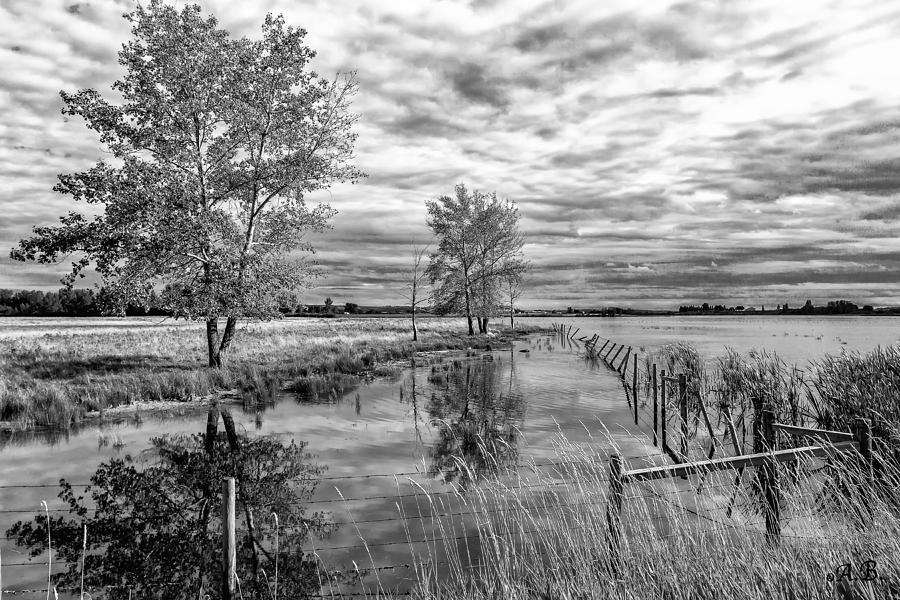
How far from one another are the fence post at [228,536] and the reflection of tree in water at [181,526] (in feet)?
3.19

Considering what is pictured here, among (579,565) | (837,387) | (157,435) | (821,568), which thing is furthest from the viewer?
(157,435)

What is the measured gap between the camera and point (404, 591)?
7.11m

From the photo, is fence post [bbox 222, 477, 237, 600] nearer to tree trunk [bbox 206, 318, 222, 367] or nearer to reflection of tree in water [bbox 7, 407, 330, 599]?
reflection of tree in water [bbox 7, 407, 330, 599]

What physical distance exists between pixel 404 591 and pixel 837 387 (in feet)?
43.3

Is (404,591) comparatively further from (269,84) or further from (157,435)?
(269,84)

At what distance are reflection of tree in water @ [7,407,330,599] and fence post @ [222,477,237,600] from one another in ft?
3.19

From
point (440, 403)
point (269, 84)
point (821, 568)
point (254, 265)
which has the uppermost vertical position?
point (269, 84)

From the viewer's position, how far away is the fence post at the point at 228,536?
18.1 feet

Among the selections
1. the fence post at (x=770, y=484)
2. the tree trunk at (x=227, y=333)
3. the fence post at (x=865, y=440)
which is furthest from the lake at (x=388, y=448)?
the tree trunk at (x=227, y=333)

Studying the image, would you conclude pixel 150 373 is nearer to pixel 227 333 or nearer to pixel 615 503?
pixel 227 333

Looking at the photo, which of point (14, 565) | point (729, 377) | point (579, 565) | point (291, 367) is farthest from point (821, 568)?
point (291, 367)

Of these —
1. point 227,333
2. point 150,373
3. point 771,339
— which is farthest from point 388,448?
point 771,339

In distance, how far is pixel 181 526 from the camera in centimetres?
892

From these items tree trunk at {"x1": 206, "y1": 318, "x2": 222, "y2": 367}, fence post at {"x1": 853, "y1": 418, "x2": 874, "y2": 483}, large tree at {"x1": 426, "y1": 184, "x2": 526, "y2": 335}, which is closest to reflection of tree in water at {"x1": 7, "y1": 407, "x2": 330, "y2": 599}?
fence post at {"x1": 853, "y1": 418, "x2": 874, "y2": 483}
